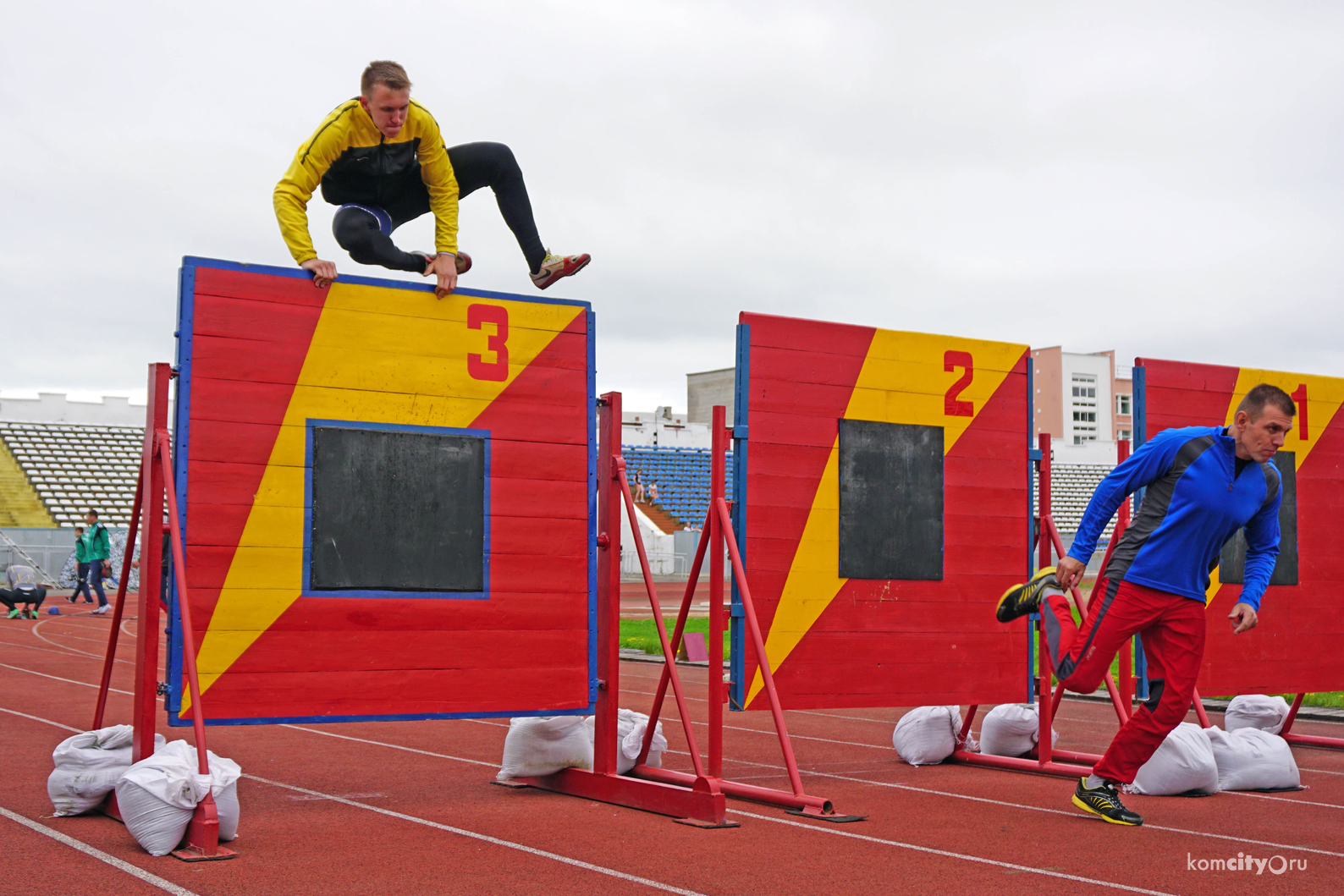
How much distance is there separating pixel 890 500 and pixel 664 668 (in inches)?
72.7

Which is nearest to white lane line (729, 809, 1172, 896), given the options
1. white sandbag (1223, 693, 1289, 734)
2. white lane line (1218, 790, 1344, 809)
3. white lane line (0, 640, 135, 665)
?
white lane line (1218, 790, 1344, 809)

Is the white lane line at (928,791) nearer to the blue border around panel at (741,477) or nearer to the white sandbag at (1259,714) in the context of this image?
the blue border around panel at (741,477)

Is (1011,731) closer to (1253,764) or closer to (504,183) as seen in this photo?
(1253,764)

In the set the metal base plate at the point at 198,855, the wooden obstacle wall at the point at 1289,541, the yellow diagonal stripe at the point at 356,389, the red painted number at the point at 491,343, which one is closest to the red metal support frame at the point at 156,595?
the metal base plate at the point at 198,855

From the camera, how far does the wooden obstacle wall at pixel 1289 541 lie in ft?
27.2

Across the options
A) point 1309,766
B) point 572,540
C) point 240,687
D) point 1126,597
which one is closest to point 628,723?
point 572,540

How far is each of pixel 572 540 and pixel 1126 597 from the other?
290cm

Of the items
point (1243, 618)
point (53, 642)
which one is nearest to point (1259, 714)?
point (1243, 618)

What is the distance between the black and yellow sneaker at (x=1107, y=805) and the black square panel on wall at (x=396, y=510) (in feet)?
10.8

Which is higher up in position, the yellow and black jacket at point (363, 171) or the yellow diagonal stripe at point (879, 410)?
the yellow and black jacket at point (363, 171)

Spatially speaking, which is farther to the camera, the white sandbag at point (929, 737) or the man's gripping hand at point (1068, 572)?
the white sandbag at point (929, 737)

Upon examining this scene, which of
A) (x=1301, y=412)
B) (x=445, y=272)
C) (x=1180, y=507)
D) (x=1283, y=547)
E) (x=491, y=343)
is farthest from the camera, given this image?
(x=1301, y=412)

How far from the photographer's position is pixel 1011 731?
27.0 ft

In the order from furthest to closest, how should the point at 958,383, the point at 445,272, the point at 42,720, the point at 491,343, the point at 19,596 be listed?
the point at 19,596 < the point at 42,720 < the point at 958,383 < the point at 491,343 < the point at 445,272
